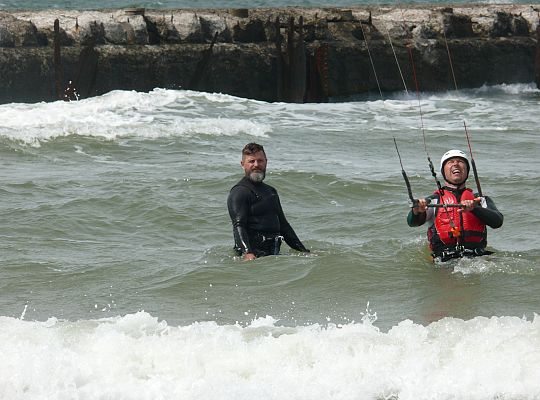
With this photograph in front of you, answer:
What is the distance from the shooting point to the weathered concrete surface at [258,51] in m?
23.4

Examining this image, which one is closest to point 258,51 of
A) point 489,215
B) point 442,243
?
point 442,243

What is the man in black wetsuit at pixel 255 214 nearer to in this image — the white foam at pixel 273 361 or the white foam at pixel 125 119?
the white foam at pixel 273 361

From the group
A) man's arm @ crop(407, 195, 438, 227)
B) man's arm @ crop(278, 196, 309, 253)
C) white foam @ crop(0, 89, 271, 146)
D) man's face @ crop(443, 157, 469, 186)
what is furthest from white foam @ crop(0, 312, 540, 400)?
white foam @ crop(0, 89, 271, 146)

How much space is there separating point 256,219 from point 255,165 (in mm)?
465

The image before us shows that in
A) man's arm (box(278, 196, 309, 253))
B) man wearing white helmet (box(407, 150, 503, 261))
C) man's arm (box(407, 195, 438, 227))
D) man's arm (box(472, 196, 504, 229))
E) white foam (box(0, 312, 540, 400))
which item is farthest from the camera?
man's arm (box(278, 196, 309, 253))

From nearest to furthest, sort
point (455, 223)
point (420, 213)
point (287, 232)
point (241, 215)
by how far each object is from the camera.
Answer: point (420, 213), point (455, 223), point (241, 215), point (287, 232)

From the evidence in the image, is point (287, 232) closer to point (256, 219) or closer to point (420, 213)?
point (256, 219)

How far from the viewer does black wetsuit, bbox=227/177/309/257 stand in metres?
9.89

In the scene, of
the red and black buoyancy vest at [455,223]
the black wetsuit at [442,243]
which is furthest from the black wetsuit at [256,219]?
the red and black buoyancy vest at [455,223]

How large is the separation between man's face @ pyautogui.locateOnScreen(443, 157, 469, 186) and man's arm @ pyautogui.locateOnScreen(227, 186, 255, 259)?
1.65 metres

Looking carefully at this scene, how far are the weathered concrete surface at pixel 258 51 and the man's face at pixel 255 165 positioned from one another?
13.3 meters

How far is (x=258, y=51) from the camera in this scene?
82.0ft

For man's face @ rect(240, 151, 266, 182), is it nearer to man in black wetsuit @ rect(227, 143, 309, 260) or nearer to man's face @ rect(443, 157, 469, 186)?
man in black wetsuit @ rect(227, 143, 309, 260)

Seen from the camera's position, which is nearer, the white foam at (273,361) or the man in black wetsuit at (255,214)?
the white foam at (273,361)
